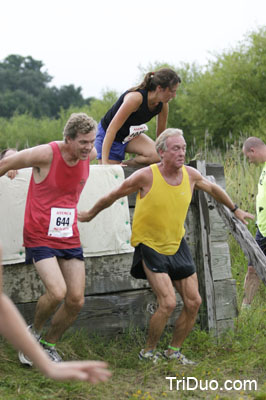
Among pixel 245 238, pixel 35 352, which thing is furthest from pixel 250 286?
pixel 35 352

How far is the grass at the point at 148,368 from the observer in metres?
4.41

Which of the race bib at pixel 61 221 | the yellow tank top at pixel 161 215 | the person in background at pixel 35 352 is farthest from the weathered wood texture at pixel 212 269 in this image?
the person in background at pixel 35 352

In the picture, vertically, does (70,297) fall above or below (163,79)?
below

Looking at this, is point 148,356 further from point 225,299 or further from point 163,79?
point 163,79

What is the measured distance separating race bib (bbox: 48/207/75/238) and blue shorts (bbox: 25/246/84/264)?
122mm

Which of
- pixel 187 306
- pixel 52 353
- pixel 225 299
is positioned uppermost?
pixel 187 306

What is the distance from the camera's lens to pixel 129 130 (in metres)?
6.03

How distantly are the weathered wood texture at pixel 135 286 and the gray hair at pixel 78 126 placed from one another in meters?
1.25

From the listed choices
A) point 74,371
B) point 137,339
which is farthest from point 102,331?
point 74,371

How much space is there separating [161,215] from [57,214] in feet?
2.91

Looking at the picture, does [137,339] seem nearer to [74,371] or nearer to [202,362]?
[202,362]

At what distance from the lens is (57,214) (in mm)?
4633

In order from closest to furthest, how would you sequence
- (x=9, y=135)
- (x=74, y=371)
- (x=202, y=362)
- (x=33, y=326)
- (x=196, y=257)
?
(x=74, y=371)
(x=33, y=326)
(x=202, y=362)
(x=196, y=257)
(x=9, y=135)

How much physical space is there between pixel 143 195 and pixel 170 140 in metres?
0.51
